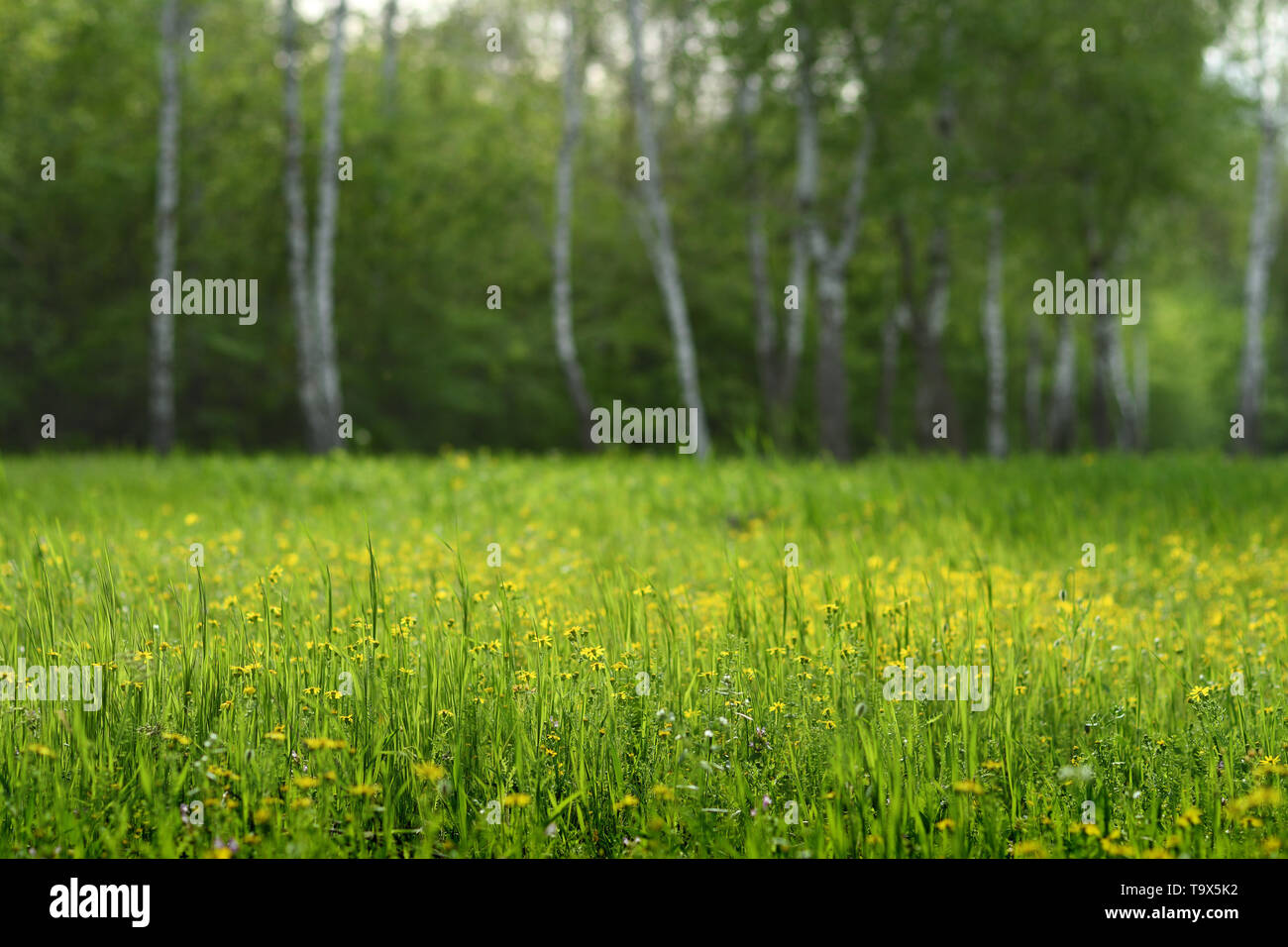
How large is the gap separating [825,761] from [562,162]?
80.1 feet

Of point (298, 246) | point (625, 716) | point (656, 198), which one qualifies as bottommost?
point (625, 716)

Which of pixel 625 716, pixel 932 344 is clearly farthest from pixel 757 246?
pixel 625 716

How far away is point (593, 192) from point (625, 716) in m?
33.0

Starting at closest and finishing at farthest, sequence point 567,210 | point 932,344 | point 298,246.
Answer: point 298,246 < point 932,344 < point 567,210

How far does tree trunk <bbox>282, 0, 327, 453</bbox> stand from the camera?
61.2 feet

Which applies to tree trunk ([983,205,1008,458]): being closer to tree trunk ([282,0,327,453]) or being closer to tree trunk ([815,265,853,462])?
tree trunk ([815,265,853,462])

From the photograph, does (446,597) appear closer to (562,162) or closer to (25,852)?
(25,852)

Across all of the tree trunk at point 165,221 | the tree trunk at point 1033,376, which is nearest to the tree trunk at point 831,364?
the tree trunk at point 165,221

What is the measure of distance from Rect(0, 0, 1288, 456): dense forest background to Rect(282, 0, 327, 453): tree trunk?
2006 mm

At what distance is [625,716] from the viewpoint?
4.31 m

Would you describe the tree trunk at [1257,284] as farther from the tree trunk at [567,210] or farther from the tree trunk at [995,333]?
the tree trunk at [567,210]

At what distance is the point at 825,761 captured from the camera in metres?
4.03

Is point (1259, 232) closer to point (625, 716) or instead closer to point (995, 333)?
point (995, 333)
